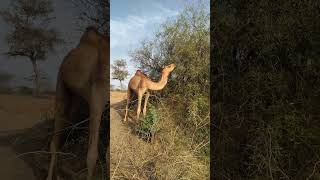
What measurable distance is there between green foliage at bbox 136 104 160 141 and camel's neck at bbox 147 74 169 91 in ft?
0.40

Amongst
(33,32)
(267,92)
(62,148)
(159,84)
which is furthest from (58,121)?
(267,92)

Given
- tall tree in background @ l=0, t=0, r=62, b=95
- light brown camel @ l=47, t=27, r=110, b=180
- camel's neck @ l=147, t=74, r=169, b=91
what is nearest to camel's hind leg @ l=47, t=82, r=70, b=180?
light brown camel @ l=47, t=27, r=110, b=180

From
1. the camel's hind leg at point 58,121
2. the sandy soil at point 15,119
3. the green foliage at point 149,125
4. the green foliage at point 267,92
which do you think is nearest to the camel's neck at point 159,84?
the green foliage at point 149,125

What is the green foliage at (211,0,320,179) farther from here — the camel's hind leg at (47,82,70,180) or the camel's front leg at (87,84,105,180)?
the camel's hind leg at (47,82,70,180)

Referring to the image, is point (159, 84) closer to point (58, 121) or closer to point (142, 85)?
point (142, 85)

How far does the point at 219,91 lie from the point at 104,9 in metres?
1.05

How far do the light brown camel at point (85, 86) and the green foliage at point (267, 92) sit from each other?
93cm

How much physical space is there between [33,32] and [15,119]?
17.5 inches

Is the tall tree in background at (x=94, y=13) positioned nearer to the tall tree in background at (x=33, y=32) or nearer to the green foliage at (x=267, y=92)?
the tall tree in background at (x=33, y=32)

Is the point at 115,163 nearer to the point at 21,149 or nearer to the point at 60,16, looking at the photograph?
the point at 21,149

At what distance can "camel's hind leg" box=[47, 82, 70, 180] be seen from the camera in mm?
2500

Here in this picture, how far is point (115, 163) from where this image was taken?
9.40 feet

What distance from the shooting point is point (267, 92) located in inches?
122

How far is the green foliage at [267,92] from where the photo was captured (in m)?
2.95
